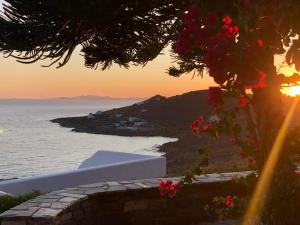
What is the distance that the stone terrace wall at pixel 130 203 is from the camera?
557 cm

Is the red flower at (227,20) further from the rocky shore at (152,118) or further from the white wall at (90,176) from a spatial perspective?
the rocky shore at (152,118)

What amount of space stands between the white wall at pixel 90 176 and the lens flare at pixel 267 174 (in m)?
5.71

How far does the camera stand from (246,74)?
3471 mm

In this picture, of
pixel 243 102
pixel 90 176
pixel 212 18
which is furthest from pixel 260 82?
pixel 90 176

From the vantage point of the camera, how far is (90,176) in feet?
35.2

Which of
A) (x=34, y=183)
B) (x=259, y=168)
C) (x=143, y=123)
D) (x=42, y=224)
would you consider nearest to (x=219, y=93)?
(x=259, y=168)

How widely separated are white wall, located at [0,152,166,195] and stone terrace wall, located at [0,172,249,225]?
339 centimetres

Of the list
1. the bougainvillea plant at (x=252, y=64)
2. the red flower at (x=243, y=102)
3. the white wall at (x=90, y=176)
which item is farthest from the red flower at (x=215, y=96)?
the white wall at (x=90, y=176)

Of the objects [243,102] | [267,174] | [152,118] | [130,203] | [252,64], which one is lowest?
[152,118]

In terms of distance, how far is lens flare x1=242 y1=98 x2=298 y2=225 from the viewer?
433 cm

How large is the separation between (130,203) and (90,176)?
4689mm

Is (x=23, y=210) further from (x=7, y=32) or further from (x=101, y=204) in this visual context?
(x=7, y=32)

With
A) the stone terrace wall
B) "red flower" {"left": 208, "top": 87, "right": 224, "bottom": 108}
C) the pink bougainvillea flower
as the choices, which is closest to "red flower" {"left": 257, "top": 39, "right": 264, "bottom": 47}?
the pink bougainvillea flower

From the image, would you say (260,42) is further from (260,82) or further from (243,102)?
(243,102)
